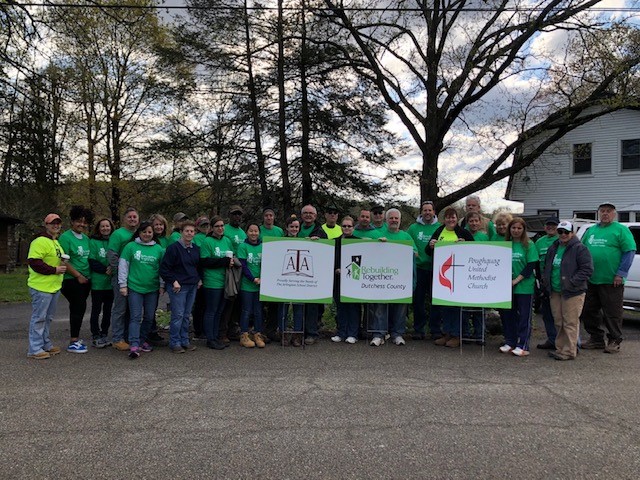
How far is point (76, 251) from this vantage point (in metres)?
6.68

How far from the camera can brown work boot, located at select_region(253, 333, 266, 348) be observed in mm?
7053

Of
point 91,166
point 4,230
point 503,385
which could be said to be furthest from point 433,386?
point 4,230

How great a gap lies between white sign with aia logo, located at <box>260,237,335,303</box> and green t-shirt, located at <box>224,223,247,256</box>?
0.48m

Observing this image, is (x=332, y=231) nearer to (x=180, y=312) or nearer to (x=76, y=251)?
(x=180, y=312)

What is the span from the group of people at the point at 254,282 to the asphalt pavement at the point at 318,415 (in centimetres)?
44

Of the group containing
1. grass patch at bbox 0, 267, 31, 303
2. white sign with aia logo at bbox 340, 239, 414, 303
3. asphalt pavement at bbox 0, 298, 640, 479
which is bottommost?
grass patch at bbox 0, 267, 31, 303

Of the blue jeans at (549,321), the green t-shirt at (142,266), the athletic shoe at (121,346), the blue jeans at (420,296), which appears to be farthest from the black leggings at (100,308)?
the blue jeans at (549,321)

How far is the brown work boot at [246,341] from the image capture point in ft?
23.0

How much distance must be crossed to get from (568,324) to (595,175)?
58.5 ft

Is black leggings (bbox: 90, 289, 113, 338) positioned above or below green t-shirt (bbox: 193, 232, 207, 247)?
below

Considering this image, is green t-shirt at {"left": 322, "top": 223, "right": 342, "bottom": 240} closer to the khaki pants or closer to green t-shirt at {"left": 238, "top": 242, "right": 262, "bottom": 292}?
green t-shirt at {"left": 238, "top": 242, "right": 262, "bottom": 292}

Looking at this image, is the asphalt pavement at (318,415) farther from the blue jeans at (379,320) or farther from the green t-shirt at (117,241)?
the green t-shirt at (117,241)

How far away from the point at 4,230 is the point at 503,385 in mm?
28118

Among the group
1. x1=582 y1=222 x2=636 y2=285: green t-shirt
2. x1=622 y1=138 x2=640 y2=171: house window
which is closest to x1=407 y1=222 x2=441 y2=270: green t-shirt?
x1=582 y1=222 x2=636 y2=285: green t-shirt
